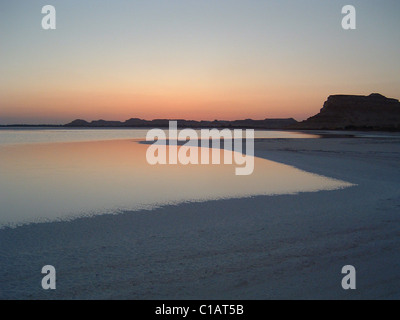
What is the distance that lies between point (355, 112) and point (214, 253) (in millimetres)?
153778

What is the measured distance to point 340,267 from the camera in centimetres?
448

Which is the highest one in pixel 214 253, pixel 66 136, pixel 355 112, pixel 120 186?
pixel 355 112

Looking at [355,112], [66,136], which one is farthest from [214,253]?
[355,112]

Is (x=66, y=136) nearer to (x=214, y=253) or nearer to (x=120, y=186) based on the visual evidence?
(x=120, y=186)

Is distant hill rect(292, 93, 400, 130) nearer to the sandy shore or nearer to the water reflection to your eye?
the water reflection

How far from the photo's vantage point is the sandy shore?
3.93 meters

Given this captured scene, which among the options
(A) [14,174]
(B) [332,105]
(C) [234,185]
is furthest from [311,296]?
(B) [332,105]

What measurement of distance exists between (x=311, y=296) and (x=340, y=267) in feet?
3.02

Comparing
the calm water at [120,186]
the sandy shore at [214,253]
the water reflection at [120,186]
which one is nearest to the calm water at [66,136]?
the calm water at [120,186]

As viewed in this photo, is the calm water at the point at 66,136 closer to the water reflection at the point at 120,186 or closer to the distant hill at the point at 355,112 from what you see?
the water reflection at the point at 120,186

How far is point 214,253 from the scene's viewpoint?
4984 millimetres

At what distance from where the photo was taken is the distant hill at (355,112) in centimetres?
13193

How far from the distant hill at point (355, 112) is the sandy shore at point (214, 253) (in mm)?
127513
